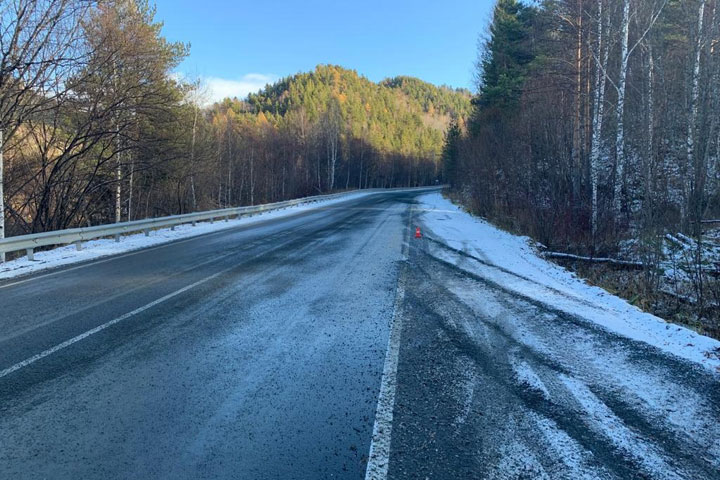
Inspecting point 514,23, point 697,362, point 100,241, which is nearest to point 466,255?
point 697,362

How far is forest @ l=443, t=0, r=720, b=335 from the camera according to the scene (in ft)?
25.5

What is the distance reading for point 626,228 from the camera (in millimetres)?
11320

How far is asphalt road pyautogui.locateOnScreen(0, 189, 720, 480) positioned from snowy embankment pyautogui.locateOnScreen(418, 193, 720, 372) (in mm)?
367

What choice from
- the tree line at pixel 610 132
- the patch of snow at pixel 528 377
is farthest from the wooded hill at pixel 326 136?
the patch of snow at pixel 528 377

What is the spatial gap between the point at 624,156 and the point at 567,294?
7483 millimetres

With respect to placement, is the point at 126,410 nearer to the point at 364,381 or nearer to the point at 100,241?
the point at 364,381

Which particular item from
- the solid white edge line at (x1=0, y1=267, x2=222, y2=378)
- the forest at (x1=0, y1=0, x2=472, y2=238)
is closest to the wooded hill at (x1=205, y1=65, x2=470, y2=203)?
the forest at (x1=0, y1=0, x2=472, y2=238)

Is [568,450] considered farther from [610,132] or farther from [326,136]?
[326,136]

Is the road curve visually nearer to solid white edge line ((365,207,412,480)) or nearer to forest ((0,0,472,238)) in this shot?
solid white edge line ((365,207,412,480))

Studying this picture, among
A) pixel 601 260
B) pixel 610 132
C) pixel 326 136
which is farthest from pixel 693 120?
pixel 326 136

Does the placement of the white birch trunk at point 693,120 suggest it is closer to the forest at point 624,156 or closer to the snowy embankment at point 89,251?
the forest at point 624,156

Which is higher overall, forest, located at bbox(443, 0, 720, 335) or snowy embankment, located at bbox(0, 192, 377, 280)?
forest, located at bbox(443, 0, 720, 335)

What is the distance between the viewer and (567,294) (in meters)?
6.68

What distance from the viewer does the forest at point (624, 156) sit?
7.76 metres
